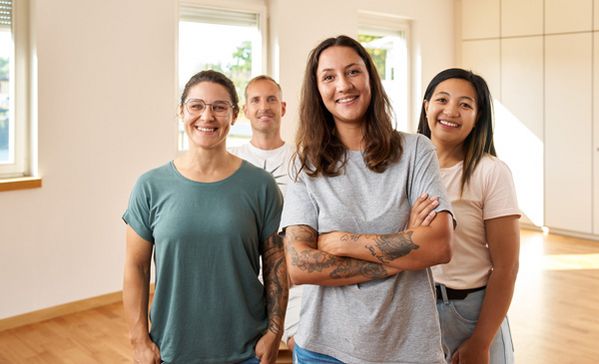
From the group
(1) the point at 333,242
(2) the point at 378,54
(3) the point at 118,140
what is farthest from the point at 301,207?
(2) the point at 378,54

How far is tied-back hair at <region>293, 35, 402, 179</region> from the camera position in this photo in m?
1.66

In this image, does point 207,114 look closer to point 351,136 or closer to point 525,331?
point 351,136

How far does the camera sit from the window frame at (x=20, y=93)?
4559mm

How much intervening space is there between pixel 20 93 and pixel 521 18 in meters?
5.68

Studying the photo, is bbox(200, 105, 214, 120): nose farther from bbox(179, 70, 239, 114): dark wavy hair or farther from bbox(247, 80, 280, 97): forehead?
bbox(247, 80, 280, 97): forehead

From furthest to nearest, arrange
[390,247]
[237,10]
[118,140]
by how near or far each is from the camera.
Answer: [237,10] < [118,140] < [390,247]

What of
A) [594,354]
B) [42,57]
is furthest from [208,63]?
[594,354]

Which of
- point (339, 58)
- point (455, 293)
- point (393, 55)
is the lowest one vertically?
point (455, 293)

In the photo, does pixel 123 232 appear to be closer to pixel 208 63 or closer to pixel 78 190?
pixel 78 190

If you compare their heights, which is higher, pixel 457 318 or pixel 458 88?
pixel 458 88

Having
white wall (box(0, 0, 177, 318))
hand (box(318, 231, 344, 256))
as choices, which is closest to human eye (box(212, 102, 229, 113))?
hand (box(318, 231, 344, 256))

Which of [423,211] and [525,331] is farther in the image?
[525,331]

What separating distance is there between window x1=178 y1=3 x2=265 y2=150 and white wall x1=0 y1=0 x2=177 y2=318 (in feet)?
1.05

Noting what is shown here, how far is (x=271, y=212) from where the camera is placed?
6.30ft
